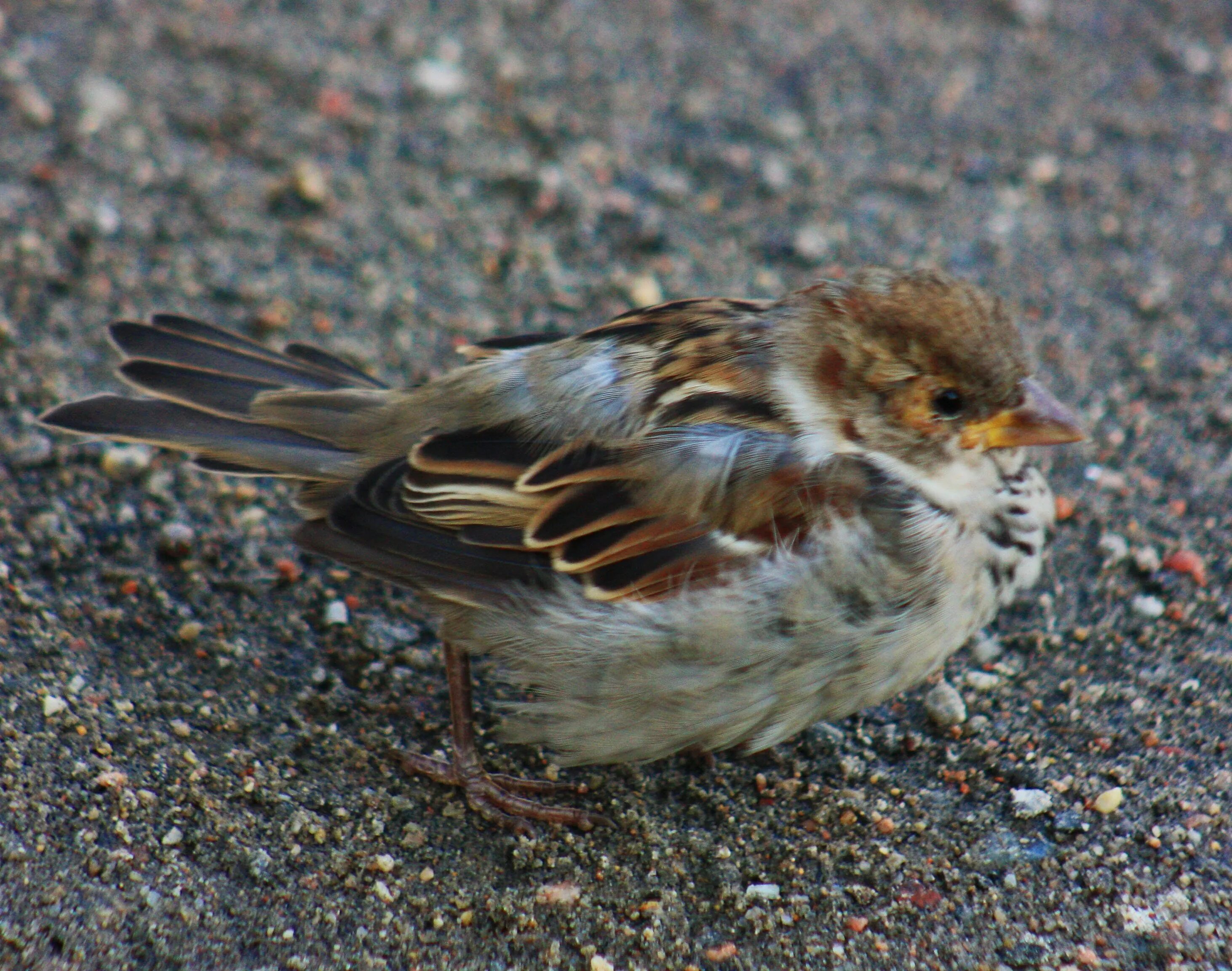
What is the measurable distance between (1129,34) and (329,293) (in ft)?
13.7

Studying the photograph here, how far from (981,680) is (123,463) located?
2765 millimetres

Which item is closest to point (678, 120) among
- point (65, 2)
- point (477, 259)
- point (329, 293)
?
point (477, 259)

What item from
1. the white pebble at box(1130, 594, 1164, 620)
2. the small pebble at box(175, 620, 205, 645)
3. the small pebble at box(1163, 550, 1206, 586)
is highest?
the small pebble at box(175, 620, 205, 645)

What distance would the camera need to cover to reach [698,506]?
3170mm

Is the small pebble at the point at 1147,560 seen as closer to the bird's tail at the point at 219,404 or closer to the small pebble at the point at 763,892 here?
the small pebble at the point at 763,892

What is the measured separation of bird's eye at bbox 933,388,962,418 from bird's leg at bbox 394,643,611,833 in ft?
4.51

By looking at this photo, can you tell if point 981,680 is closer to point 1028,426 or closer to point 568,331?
point 1028,426

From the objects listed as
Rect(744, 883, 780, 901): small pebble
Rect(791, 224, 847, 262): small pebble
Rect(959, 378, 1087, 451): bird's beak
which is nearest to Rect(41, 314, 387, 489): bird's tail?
Rect(744, 883, 780, 901): small pebble

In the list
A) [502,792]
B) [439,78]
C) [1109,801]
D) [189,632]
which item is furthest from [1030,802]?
[439,78]

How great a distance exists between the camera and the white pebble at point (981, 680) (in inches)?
151

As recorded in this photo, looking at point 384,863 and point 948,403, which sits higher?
point 948,403

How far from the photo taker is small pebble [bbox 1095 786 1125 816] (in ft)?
11.2

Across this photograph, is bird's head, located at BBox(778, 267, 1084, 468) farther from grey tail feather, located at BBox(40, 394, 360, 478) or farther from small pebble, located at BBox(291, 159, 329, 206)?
small pebble, located at BBox(291, 159, 329, 206)

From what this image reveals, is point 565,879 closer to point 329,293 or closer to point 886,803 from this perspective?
point 886,803
